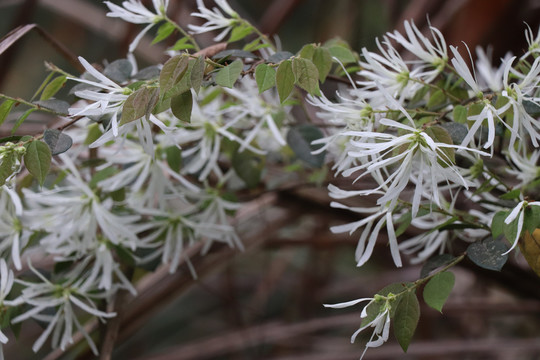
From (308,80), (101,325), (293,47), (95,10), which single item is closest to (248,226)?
(101,325)

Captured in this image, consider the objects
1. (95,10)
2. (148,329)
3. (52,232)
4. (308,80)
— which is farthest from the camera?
(148,329)

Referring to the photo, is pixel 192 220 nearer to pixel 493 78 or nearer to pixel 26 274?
pixel 26 274

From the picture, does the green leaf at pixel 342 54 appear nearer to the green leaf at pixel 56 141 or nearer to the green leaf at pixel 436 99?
the green leaf at pixel 436 99

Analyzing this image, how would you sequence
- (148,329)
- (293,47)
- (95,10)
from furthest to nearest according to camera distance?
(293,47) → (148,329) → (95,10)

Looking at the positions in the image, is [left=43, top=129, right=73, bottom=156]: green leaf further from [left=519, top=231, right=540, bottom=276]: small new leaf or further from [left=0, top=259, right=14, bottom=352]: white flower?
[left=519, top=231, right=540, bottom=276]: small new leaf

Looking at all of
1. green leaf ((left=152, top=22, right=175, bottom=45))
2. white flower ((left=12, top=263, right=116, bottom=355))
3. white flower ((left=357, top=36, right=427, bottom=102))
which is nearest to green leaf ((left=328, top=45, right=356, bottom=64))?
white flower ((left=357, top=36, right=427, bottom=102))
